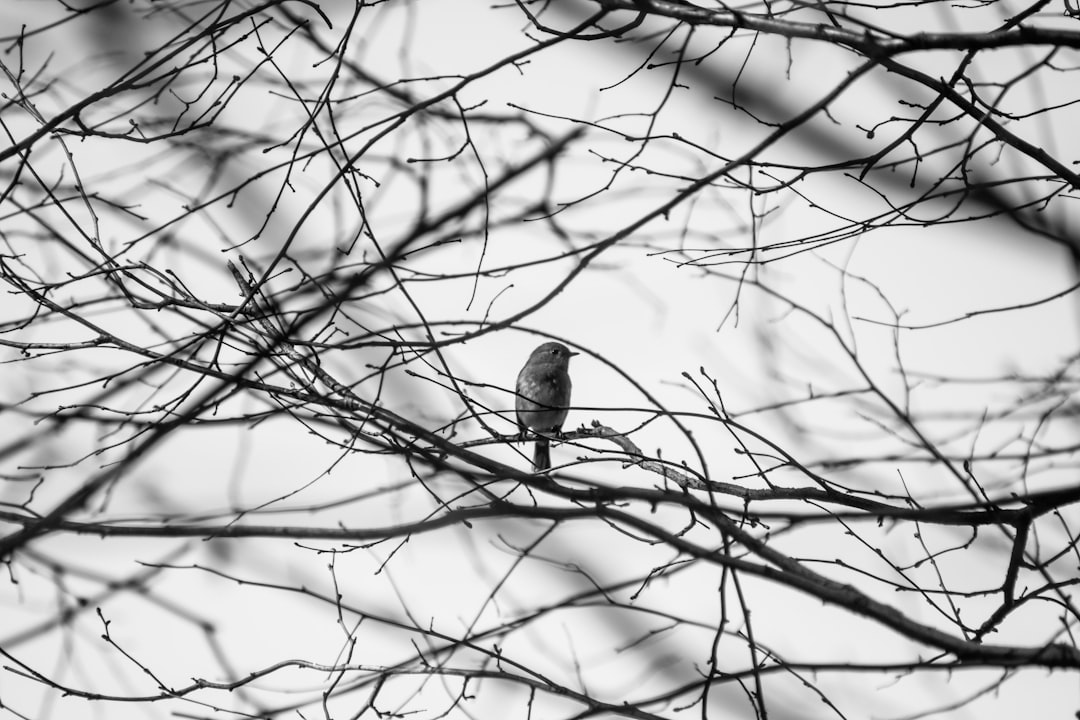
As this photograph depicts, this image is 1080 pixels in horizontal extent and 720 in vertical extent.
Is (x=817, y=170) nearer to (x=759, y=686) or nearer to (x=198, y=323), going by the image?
(x=759, y=686)

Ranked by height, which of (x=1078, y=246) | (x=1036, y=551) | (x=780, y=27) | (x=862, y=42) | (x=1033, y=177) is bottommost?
(x=1036, y=551)

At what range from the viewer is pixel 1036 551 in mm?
3137

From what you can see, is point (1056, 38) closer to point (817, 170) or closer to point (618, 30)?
A: point (817, 170)

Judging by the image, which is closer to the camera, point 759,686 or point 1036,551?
point 759,686

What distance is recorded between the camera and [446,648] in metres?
2.70

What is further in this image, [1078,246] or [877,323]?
[877,323]

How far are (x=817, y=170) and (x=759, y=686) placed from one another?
1918mm

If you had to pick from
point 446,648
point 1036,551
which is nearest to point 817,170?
point 1036,551

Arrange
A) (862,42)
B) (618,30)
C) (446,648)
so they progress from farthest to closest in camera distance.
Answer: (618,30)
(862,42)
(446,648)

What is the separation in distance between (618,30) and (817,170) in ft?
2.95

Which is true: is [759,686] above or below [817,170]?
below

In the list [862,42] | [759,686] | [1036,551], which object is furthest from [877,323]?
[759,686]

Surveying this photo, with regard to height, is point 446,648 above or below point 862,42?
below

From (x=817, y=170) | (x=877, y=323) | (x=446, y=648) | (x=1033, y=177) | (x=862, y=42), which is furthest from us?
(x=877, y=323)
